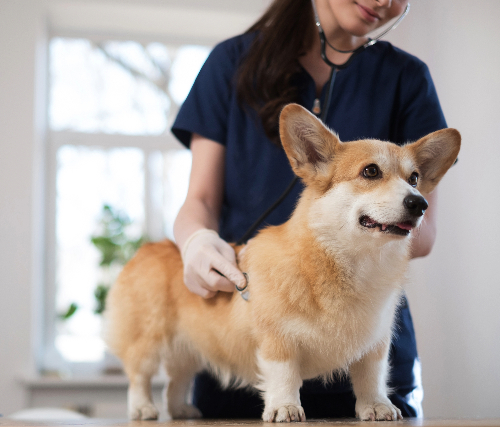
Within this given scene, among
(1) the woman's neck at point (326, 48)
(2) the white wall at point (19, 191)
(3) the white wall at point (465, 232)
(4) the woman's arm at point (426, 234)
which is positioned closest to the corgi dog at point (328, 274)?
(4) the woman's arm at point (426, 234)

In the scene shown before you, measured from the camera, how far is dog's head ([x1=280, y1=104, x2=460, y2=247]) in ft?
2.84

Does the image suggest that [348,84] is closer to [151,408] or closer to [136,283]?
[136,283]

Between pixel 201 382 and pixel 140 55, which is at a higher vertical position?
pixel 140 55

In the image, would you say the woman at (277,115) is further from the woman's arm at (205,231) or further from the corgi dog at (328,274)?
the corgi dog at (328,274)

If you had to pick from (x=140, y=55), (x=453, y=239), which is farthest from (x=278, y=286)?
(x=140, y=55)

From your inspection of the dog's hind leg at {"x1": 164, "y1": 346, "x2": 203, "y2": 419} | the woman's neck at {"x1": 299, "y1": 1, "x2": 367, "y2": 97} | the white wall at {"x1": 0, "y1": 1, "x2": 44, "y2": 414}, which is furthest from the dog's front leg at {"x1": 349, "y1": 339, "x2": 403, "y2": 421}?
the white wall at {"x1": 0, "y1": 1, "x2": 44, "y2": 414}

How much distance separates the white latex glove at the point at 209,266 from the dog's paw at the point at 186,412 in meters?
0.43

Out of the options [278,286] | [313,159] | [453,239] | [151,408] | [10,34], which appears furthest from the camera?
[10,34]

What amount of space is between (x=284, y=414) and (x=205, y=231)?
0.45 metres

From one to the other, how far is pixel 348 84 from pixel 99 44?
142 inches

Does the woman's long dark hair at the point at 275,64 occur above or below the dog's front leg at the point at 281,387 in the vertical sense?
above

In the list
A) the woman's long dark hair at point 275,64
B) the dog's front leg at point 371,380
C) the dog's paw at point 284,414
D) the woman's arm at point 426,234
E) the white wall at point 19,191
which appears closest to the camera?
the dog's paw at point 284,414

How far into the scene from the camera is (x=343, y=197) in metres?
0.95

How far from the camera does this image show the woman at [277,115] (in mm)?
1206
